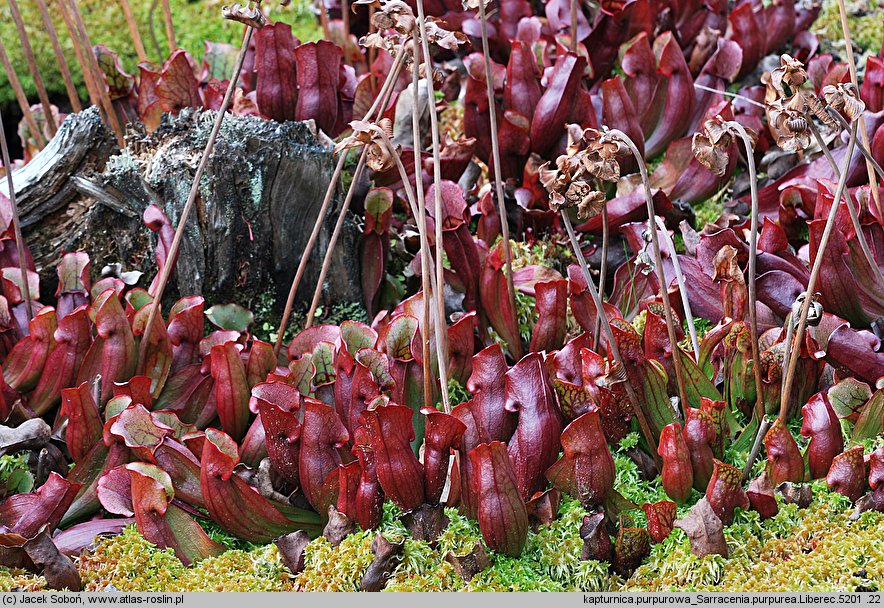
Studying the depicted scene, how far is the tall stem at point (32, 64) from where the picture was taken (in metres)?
1.96

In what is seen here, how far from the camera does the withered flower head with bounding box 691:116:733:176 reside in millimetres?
1276

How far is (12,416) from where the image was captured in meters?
1.77

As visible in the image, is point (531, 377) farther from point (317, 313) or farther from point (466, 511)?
point (317, 313)

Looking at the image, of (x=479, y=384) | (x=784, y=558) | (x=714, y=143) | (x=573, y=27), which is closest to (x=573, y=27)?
(x=573, y=27)

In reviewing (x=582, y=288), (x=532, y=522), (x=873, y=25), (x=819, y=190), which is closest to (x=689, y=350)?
(x=582, y=288)

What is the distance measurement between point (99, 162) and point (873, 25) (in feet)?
9.10

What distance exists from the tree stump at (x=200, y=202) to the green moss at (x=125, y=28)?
143 centimetres

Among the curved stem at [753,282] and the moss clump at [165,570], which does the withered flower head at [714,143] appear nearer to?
the curved stem at [753,282]

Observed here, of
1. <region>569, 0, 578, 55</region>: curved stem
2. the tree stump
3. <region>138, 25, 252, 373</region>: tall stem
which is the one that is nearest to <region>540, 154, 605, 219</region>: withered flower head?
<region>138, 25, 252, 373</region>: tall stem

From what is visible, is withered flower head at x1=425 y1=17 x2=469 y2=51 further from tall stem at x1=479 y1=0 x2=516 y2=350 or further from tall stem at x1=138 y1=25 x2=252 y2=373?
tall stem at x1=138 y1=25 x2=252 y2=373

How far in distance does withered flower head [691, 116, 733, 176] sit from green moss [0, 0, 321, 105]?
2.45 meters

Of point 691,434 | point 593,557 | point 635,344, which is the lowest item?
point 593,557

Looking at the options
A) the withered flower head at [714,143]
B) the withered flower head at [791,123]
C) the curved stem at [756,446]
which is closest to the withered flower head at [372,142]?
the withered flower head at [714,143]

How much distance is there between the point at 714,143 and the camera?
4.21ft
